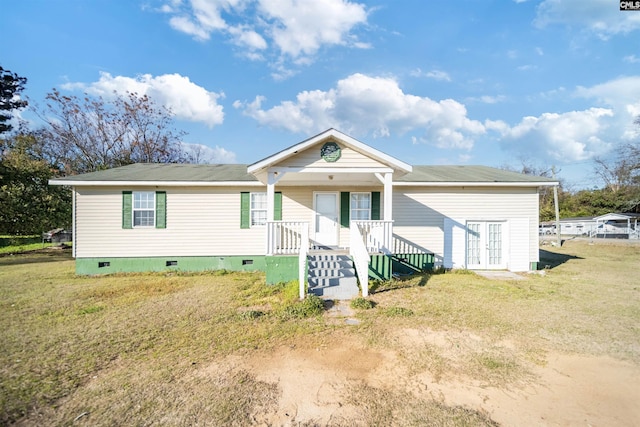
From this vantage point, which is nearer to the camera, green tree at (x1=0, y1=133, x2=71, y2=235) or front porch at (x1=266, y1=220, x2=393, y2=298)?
front porch at (x1=266, y1=220, x2=393, y2=298)

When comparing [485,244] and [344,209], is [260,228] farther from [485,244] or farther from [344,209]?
[485,244]

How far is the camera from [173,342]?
15.1 feet

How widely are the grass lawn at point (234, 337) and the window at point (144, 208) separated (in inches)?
92.9

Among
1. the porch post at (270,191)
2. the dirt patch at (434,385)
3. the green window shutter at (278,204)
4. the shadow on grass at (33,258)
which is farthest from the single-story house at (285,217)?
the shadow on grass at (33,258)

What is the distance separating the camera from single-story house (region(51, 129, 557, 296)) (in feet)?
33.2

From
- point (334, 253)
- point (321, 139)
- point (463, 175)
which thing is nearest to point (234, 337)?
point (334, 253)

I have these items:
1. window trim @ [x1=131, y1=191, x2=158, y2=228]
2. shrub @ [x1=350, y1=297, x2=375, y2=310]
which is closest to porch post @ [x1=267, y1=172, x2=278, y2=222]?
shrub @ [x1=350, y1=297, x2=375, y2=310]

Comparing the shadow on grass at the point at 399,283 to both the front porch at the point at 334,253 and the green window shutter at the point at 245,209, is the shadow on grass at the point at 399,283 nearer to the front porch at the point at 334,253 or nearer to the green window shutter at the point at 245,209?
the front porch at the point at 334,253

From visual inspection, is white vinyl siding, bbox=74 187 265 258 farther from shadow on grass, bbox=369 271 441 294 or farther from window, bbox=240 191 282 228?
shadow on grass, bbox=369 271 441 294

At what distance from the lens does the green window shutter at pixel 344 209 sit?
1066 cm

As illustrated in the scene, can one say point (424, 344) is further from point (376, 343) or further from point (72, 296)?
point (72, 296)

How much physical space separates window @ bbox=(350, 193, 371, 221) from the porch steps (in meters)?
2.56

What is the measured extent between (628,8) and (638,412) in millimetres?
10969

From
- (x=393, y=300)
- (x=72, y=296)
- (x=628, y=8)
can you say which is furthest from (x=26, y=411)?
(x=628, y=8)
